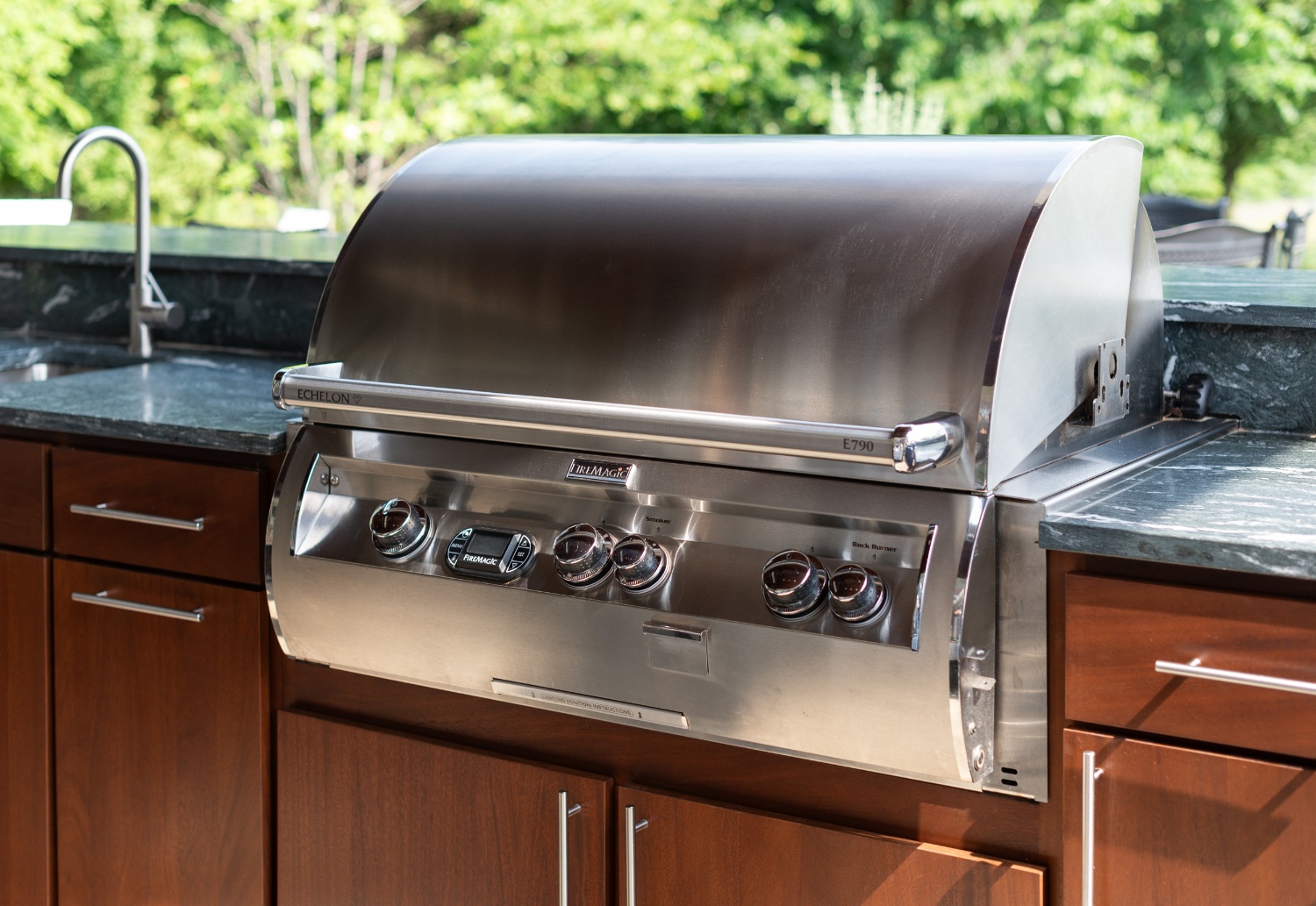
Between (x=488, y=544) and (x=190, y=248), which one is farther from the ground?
(x=190, y=248)

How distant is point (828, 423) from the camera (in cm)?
117

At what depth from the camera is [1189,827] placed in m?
1.12

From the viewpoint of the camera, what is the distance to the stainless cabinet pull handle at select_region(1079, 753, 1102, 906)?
116cm

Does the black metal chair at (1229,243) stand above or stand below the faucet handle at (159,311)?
above

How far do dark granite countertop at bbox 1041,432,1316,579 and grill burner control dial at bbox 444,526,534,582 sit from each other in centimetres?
53

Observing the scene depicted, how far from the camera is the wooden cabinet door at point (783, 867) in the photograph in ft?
4.04

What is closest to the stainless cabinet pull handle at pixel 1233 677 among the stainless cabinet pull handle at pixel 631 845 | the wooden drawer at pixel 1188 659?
the wooden drawer at pixel 1188 659

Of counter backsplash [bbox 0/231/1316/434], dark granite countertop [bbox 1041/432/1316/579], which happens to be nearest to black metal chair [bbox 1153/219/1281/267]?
counter backsplash [bbox 0/231/1316/434]

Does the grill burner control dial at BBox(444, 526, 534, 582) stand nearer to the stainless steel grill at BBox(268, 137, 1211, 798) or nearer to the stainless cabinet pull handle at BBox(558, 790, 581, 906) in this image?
the stainless steel grill at BBox(268, 137, 1211, 798)

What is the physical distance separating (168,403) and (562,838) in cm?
84

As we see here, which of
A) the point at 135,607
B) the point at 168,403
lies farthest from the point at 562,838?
the point at 168,403

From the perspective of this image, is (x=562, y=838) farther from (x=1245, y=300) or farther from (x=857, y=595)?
(x=1245, y=300)

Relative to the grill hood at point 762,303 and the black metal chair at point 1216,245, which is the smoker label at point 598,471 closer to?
the grill hood at point 762,303

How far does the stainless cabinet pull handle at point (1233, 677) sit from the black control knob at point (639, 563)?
465 millimetres
